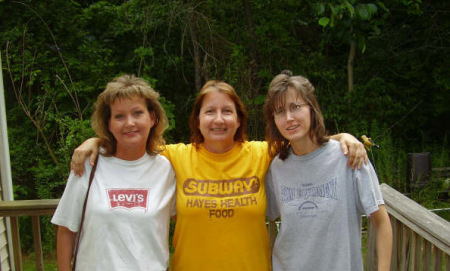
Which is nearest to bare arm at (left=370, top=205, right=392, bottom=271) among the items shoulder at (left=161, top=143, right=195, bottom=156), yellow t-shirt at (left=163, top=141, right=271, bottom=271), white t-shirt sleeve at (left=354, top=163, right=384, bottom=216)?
white t-shirt sleeve at (left=354, top=163, right=384, bottom=216)

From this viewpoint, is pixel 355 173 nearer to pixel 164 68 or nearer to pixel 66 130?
pixel 66 130

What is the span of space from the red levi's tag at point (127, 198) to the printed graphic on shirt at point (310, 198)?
62 cm

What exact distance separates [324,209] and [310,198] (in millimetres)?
75

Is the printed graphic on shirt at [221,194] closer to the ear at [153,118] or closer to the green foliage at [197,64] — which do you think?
the ear at [153,118]

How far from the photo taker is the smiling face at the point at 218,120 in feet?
6.57

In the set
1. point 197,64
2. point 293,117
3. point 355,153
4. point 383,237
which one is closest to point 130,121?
point 293,117

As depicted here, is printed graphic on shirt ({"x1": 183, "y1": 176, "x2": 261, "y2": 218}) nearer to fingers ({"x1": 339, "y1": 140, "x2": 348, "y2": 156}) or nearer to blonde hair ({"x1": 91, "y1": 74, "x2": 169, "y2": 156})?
blonde hair ({"x1": 91, "y1": 74, "x2": 169, "y2": 156})

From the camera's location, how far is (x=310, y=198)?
188 centimetres

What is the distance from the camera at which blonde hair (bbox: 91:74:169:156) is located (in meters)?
1.93

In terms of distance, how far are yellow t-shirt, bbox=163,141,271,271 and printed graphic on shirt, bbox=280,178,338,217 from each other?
16 centimetres

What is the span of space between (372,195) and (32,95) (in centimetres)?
A: 522

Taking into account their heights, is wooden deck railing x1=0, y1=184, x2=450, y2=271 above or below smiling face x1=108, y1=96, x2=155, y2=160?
below

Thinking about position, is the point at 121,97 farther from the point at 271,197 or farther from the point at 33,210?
the point at 33,210

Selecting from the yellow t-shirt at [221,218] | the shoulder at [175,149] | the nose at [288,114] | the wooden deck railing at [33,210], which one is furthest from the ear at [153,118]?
the wooden deck railing at [33,210]
